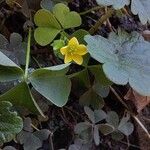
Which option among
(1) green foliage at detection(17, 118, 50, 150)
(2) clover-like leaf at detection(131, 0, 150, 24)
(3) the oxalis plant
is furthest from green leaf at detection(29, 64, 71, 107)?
(2) clover-like leaf at detection(131, 0, 150, 24)

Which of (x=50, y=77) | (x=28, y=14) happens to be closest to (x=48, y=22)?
(x=28, y=14)

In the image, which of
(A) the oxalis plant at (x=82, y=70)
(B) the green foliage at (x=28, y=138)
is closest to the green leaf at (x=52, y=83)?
(A) the oxalis plant at (x=82, y=70)

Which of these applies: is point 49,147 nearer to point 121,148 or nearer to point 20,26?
point 121,148

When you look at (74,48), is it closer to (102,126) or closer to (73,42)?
(73,42)

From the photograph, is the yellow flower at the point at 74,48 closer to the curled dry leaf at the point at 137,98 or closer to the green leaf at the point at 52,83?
the green leaf at the point at 52,83

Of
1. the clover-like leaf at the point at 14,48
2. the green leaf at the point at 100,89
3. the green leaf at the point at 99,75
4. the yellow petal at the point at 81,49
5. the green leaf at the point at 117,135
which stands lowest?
the green leaf at the point at 117,135

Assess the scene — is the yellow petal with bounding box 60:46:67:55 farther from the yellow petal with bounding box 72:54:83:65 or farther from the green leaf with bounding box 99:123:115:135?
the green leaf with bounding box 99:123:115:135

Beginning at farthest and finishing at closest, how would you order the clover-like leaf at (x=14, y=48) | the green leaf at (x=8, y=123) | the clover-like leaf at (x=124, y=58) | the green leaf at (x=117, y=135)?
the green leaf at (x=117, y=135) < the clover-like leaf at (x=14, y=48) < the clover-like leaf at (x=124, y=58) < the green leaf at (x=8, y=123)
